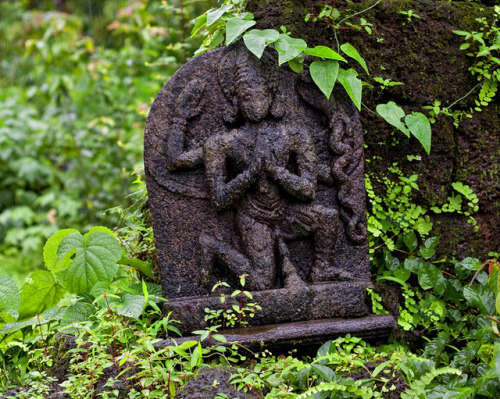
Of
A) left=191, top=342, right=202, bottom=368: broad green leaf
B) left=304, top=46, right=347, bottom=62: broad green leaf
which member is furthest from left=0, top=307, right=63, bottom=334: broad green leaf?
left=304, top=46, right=347, bottom=62: broad green leaf

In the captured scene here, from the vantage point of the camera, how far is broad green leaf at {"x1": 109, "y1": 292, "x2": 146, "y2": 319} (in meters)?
2.64

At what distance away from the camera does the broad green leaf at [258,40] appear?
2664mm

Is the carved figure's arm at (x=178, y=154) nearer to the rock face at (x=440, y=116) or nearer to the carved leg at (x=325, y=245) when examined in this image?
the carved leg at (x=325, y=245)

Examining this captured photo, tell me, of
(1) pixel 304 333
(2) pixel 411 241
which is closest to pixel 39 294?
(1) pixel 304 333

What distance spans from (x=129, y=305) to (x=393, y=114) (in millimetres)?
1880

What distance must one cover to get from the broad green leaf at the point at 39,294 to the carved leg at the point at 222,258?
3.29 ft

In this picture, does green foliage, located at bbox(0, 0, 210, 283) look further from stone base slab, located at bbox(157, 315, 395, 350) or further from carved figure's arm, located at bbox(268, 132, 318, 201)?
stone base slab, located at bbox(157, 315, 395, 350)

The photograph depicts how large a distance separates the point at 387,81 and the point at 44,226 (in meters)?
5.47

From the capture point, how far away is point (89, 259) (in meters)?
2.91

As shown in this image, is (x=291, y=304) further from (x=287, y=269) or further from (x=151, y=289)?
(x=151, y=289)

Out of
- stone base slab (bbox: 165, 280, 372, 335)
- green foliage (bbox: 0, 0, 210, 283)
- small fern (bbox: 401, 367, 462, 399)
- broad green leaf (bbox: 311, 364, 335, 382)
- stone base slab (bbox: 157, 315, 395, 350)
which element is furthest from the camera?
green foliage (bbox: 0, 0, 210, 283)

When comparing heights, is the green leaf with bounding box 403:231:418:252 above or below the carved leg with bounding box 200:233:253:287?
below

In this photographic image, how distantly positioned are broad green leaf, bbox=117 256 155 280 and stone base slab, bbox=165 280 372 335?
1.62 ft

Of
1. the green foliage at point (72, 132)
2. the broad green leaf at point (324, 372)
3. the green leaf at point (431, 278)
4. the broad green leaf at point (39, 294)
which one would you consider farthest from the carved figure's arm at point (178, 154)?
the green foliage at point (72, 132)
